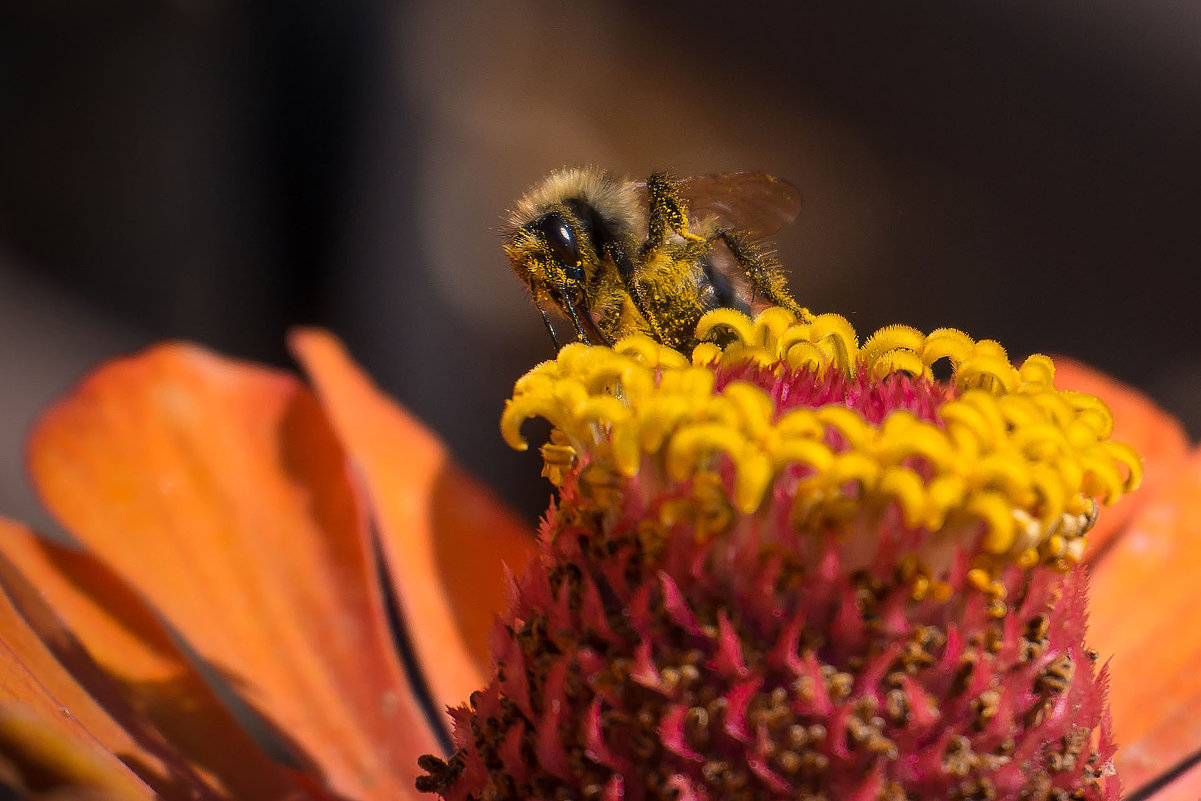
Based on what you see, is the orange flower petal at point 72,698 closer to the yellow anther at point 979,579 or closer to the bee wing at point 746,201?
the yellow anther at point 979,579

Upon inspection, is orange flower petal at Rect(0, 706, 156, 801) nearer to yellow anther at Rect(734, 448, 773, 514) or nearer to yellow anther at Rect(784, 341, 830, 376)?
yellow anther at Rect(734, 448, 773, 514)

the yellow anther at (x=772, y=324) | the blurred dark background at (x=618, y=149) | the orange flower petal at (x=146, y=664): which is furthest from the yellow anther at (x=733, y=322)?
the blurred dark background at (x=618, y=149)

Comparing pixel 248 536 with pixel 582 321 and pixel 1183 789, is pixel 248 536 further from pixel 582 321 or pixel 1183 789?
pixel 1183 789

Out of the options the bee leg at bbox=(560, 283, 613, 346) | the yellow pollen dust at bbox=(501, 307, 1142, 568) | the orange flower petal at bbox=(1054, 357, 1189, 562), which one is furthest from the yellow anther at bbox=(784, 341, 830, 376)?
the orange flower petal at bbox=(1054, 357, 1189, 562)

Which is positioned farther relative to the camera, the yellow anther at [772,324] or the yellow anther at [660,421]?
the yellow anther at [772,324]

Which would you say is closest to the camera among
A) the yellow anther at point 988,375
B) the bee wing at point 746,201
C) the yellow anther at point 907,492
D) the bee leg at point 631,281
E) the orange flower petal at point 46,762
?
the orange flower petal at point 46,762

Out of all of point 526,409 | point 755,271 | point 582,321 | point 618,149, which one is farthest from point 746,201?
point 618,149

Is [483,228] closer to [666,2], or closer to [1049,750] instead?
[666,2]

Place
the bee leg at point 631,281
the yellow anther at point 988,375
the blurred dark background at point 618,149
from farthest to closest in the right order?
the blurred dark background at point 618,149 < the bee leg at point 631,281 < the yellow anther at point 988,375

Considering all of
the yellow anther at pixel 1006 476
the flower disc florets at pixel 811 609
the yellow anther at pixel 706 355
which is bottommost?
the flower disc florets at pixel 811 609
